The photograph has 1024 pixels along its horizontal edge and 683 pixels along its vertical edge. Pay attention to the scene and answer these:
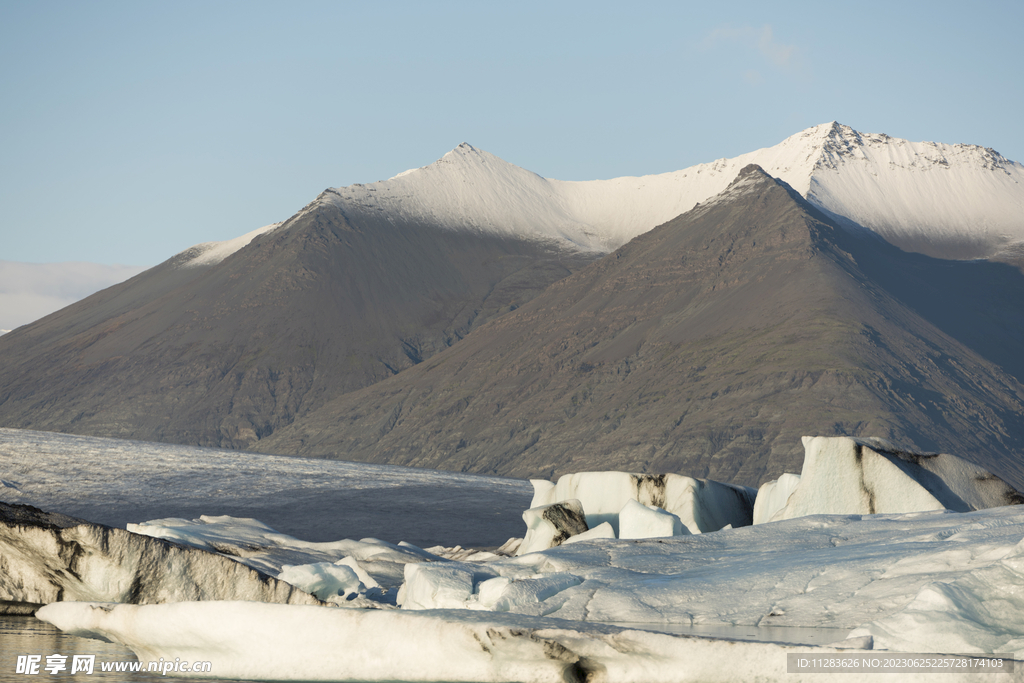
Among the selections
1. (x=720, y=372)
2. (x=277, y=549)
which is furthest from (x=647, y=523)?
(x=720, y=372)

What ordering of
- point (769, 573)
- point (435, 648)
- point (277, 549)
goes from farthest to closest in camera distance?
point (277, 549)
point (769, 573)
point (435, 648)

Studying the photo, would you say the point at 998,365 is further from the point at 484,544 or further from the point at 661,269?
the point at 484,544

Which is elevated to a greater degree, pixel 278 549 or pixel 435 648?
pixel 278 549

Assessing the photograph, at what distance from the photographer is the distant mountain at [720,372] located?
442 feet

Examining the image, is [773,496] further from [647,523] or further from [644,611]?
[644,611]

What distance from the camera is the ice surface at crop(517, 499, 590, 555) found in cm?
2489

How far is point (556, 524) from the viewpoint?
2500cm

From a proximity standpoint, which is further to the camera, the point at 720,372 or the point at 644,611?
the point at 720,372

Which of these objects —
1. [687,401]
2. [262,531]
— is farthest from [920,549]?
[687,401]

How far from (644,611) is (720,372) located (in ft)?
465

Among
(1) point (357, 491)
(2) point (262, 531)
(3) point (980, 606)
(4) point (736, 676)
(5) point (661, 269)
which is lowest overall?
(4) point (736, 676)

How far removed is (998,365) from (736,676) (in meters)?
168

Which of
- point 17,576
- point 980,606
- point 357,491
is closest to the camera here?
point 980,606

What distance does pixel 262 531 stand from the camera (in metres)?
29.0
